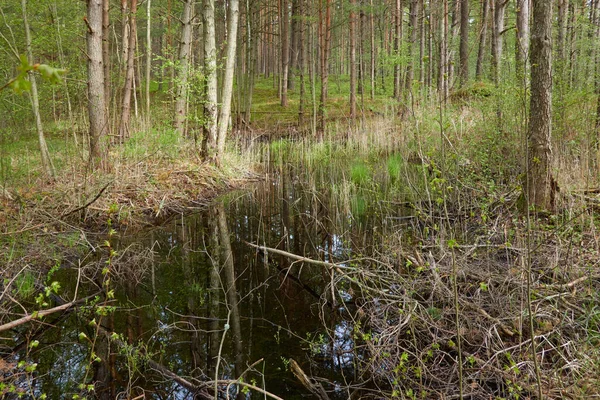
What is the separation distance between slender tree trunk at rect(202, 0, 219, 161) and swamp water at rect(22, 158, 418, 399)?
2839mm

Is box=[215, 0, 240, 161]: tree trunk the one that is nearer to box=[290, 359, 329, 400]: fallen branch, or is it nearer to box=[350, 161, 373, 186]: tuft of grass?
box=[350, 161, 373, 186]: tuft of grass

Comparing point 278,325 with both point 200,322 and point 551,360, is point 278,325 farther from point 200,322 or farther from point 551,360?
point 551,360

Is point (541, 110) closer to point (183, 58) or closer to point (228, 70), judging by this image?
point (228, 70)

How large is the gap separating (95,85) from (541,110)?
16.9 feet

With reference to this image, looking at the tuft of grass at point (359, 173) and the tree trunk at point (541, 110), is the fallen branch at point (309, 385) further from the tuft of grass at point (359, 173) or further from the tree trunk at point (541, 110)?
the tuft of grass at point (359, 173)

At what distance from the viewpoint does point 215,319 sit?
101 inches

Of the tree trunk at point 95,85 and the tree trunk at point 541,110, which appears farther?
the tree trunk at point 95,85

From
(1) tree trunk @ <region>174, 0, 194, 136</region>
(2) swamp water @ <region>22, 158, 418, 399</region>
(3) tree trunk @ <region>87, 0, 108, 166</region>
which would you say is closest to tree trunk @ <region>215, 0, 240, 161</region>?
(1) tree trunk @ <region>174, 0, 194, 136</region>

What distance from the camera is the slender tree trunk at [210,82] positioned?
6.64 m

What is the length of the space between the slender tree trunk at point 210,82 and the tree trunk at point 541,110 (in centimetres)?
492

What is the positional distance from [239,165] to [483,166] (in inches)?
192

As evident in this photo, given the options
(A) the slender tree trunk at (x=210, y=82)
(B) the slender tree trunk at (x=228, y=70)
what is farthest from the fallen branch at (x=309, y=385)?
(B) the slender tree trunk at (x=228, y=70)

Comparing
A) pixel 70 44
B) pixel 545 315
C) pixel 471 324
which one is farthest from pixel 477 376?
pixel 70 44

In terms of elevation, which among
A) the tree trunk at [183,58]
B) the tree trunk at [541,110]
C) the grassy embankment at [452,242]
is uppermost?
the tree trunk at [183,58]
